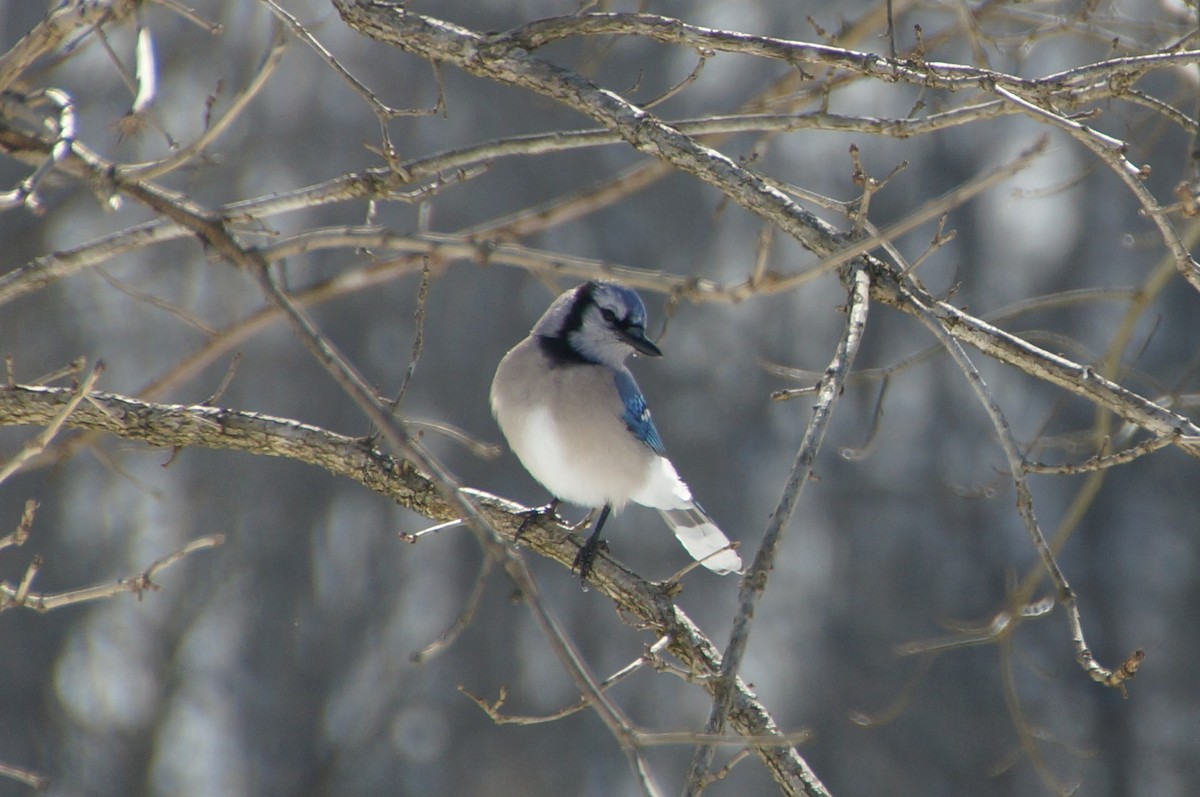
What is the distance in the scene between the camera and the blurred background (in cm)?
811

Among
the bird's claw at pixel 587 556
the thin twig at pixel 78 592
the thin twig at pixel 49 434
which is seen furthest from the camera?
the bird's claw at pixel 587 556

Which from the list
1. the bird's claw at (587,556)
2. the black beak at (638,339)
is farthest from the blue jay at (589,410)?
the bird's claw at (587,556)

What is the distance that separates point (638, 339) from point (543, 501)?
5453mm

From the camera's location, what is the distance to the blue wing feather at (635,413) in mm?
3330

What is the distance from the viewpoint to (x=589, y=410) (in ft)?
10.6

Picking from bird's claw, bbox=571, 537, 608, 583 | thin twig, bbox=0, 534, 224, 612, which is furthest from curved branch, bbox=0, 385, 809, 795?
thin twig, bbox=0, 534, 224, 612

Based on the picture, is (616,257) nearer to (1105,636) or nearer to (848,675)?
(848,675)

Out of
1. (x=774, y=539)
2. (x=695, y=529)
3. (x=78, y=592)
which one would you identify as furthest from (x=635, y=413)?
(x=774, y=539)

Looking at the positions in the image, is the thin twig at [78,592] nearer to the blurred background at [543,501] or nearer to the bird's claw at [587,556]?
the bird's claw at [587,556]

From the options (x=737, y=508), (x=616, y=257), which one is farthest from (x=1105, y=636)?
(x=616, y=257)

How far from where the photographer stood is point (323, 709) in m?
8.84

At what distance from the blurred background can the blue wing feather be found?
14.6ft

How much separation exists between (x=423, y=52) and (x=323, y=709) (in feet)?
24.2

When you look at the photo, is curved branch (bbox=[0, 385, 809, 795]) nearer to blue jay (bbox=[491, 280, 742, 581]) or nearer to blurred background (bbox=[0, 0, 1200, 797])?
blue jay (bbox=[491, 280, 742, 581])
